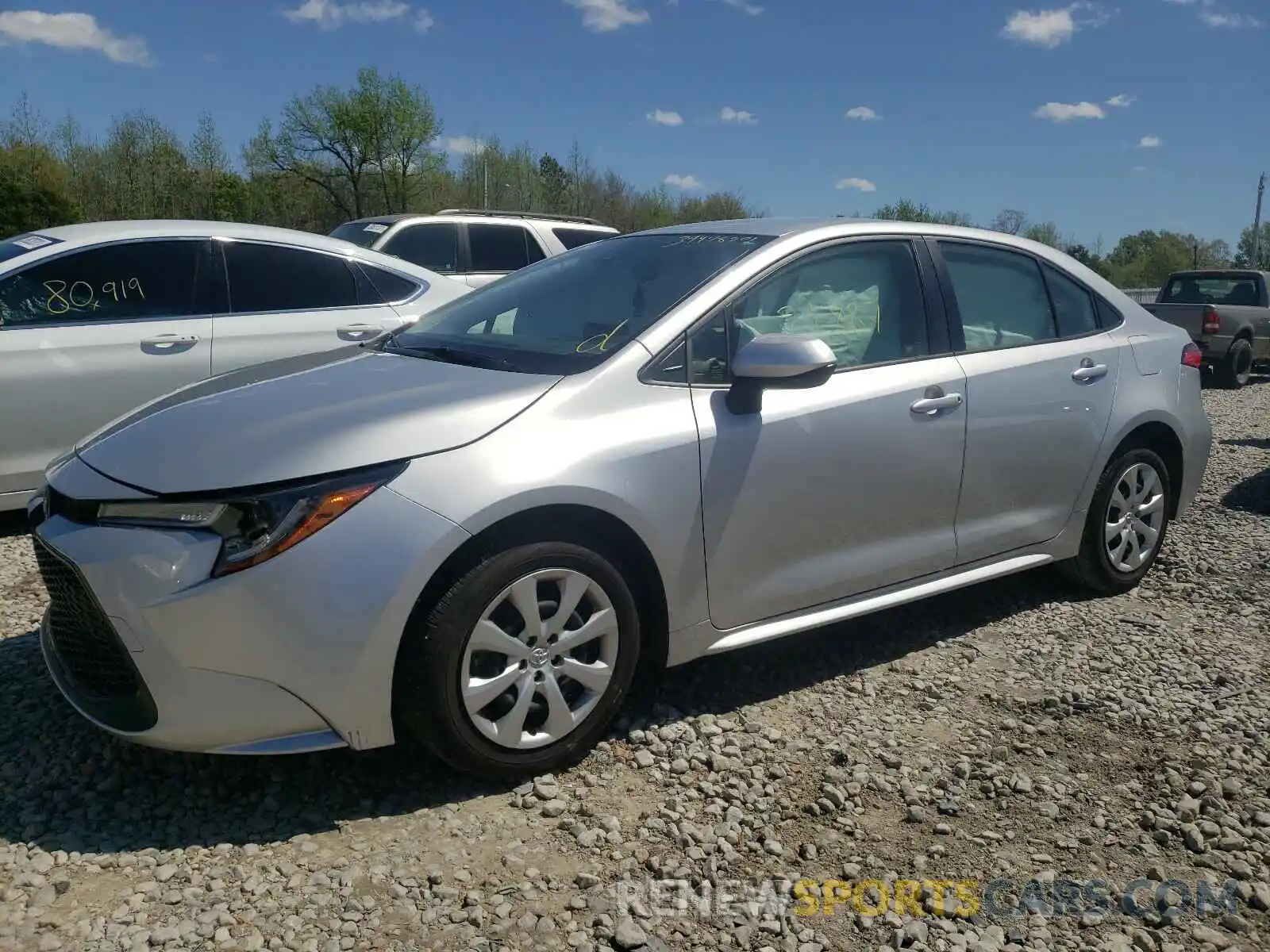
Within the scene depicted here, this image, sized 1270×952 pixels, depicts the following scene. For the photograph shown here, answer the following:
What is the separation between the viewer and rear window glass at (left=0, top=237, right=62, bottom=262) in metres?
5.35

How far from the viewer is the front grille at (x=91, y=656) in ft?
8.69

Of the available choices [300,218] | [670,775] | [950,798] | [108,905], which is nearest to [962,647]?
[950,798]

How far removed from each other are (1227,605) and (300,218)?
146ft

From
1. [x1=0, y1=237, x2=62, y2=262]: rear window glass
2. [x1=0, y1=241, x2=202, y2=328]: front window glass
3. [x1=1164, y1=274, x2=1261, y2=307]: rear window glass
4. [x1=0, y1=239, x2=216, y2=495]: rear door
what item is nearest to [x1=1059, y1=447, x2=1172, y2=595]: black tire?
[x1=0, y1=239, x2=216, y2=495]: rear door

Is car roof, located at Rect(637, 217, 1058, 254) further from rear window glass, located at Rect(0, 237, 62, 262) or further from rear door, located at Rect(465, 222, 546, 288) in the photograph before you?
rear door, located at Rect(465, 222, 546, 288)

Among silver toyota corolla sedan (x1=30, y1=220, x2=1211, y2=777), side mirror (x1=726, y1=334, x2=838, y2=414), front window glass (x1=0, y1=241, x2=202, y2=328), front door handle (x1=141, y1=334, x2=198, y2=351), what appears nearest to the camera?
silver toyota corolla sedan (x1=30, y1=220, x2=1211, y2=777)

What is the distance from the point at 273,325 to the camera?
589 centimetres

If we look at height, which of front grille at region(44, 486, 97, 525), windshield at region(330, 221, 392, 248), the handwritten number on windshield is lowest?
front grille at region(44, 486, 97, 525)

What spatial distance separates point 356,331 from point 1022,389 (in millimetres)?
3817

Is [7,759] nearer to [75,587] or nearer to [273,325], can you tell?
[75,587]

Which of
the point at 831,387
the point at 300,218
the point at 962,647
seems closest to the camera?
the point at 831,387

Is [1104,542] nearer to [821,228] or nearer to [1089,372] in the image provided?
[1089,372]

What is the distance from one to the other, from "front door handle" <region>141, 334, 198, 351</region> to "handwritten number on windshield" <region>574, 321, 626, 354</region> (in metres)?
3.18

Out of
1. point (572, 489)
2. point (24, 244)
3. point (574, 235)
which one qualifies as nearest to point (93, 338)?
point (24, 244)
